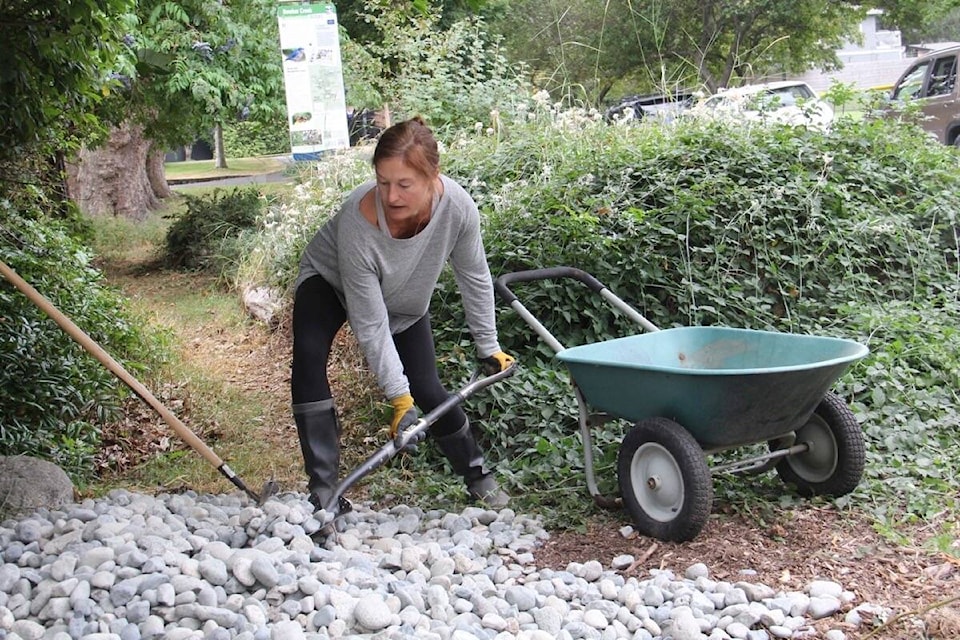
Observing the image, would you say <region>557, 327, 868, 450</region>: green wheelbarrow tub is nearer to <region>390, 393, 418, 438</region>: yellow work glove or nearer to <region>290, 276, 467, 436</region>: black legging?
<region>390, 393, 418, 438</region>: yellow work glove

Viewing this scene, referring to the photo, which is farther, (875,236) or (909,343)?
(875,236)

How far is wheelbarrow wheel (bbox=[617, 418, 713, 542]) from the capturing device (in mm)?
3391

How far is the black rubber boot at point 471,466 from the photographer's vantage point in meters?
4.07

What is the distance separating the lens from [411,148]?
3326mm

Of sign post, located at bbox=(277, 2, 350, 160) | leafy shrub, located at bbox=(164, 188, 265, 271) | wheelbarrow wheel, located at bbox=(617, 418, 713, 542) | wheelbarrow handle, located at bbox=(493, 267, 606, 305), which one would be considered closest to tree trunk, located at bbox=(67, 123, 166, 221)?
leafy shrub, located at bbox=(164, 188, 265, 271)

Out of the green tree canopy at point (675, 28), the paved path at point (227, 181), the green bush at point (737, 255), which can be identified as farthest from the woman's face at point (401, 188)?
the paved path at point (227, 181)

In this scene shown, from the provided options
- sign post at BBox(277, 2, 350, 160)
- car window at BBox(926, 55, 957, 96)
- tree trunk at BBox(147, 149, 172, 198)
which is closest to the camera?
sign post at BBox(277, 2, 350, 160)

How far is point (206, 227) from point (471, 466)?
7141 millimetres

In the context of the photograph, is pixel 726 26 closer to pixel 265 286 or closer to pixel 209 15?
pixel 209 15

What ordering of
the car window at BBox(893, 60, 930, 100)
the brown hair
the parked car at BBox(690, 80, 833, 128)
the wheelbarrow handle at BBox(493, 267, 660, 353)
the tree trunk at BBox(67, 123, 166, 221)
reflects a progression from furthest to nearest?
the car window at BBox(893, 60, 930, 100), the tree trunk at BBox(67, 123, 166, 221), the parked car at BBox(690, 80, 833, 128), the wheelbarrow handle at BBox(493, 267, 660, 353), the brown hair

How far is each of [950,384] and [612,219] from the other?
184 centimetres

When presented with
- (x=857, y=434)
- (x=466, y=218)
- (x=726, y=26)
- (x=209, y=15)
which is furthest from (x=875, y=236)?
(x=726, y=26)

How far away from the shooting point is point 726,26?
24.5 meters

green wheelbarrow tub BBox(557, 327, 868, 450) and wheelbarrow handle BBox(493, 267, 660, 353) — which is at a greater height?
wheelbarrow handle BBox(493, 267, 660, 353)
